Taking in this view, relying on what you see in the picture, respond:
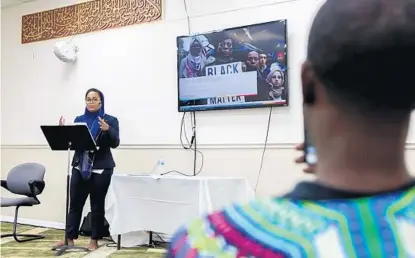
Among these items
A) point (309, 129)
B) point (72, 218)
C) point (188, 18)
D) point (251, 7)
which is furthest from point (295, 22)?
point (309, 129)

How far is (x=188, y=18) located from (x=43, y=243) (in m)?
2.39

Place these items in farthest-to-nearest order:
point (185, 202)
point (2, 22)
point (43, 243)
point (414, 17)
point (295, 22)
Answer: point (2, 22)
point (43, 243)
point (295, 22)
point (185, 202)
point (414, 17)

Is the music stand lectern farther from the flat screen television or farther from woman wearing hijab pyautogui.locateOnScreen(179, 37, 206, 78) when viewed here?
woman wearing hijab pyautogui.locateOnScreen(179, 37, 206, 78)

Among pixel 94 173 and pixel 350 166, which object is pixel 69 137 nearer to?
pixel 94 173

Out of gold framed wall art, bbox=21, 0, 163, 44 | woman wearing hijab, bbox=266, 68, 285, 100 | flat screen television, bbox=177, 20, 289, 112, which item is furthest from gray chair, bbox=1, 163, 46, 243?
woman wearing hijab, bbox=266, 68, 285, 100

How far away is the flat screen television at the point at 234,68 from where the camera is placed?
11.8ft

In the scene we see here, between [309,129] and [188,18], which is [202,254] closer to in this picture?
[309,129]

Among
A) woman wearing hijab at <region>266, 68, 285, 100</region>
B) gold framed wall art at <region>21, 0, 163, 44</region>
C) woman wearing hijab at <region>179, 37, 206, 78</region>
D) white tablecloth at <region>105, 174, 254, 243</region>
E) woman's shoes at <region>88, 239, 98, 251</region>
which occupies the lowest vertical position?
woman's shoes at <region>88, 239, 98, 251</region>

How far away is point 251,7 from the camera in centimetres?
380

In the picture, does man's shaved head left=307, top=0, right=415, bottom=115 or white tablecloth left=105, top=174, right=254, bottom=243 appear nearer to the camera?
man's shaved head left=307, top=0, right=415, bottom=115

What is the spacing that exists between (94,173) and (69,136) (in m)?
0.47

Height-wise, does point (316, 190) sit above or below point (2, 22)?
below

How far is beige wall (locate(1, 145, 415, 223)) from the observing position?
365cm

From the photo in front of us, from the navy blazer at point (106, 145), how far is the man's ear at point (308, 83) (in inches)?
125
